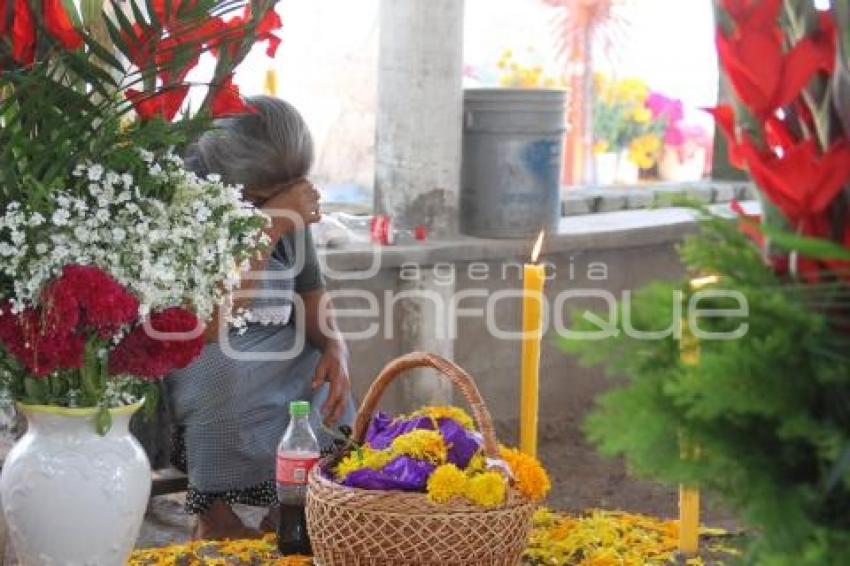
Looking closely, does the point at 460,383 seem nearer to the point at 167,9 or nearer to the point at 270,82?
the point at 167,9

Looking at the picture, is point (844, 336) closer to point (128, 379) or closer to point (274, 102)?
point (128, 379)

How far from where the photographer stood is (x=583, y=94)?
8648 millimetres

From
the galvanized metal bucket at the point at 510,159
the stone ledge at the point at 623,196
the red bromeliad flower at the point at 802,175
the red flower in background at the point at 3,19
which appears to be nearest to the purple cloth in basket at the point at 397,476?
the red flower in background at the point at 3,19

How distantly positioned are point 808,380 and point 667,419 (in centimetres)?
11

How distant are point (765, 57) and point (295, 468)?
1395 mm

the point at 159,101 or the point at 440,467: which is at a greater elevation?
the point at 159,101

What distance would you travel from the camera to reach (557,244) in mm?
4871

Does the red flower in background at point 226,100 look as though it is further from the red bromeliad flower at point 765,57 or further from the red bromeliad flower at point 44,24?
the red bromeliad flower at point 765,57

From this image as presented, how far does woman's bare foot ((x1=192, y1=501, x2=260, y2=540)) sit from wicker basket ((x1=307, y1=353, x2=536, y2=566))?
3.94ft

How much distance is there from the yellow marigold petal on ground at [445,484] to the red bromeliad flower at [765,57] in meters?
0.91

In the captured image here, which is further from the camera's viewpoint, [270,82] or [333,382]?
[270,82]

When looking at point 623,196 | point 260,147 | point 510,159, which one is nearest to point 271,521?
point 260,147

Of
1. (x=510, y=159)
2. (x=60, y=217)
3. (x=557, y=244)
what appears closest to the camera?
(x=60, y=217)

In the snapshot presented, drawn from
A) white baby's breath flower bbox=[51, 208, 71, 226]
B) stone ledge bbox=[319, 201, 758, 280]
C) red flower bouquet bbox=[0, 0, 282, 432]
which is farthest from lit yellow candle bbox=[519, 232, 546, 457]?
stone ledge bbox=[319, 201, 758, 280]
